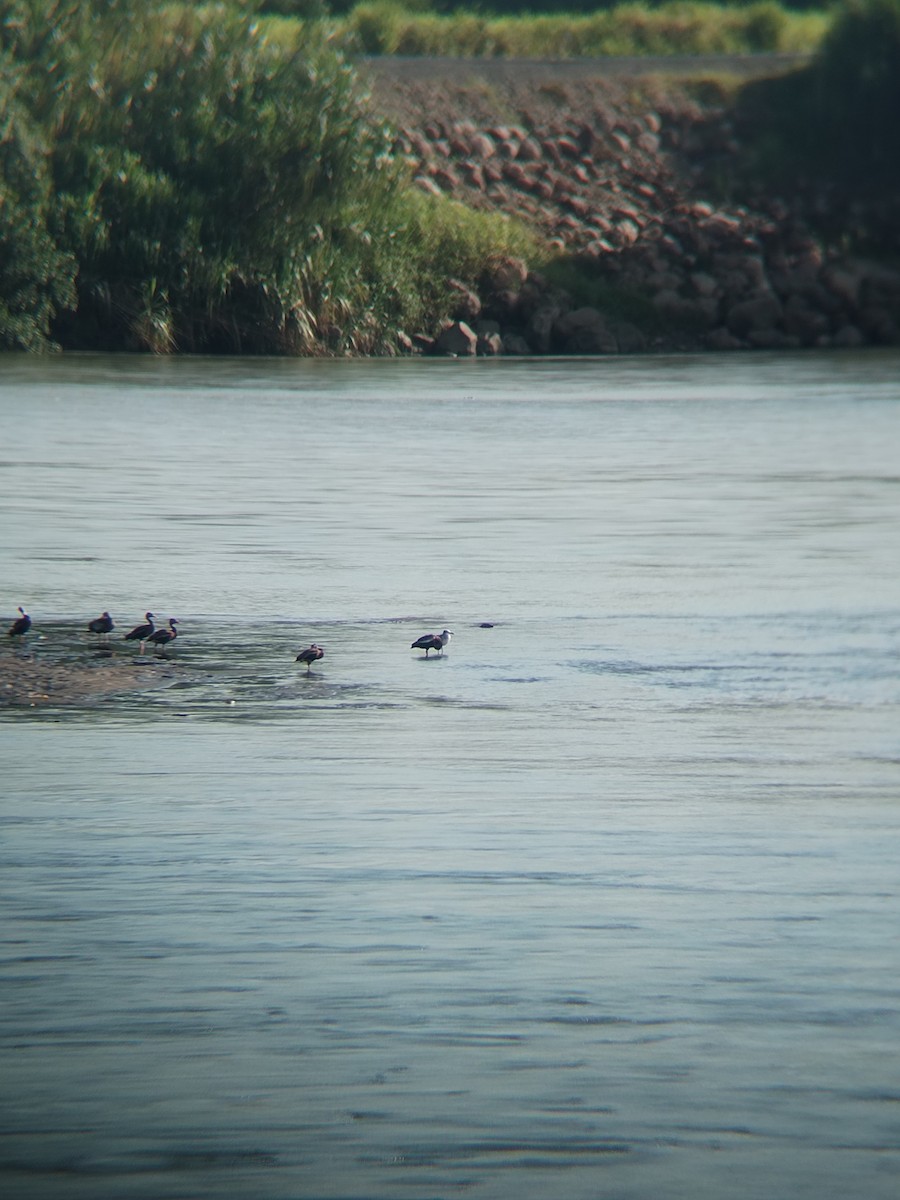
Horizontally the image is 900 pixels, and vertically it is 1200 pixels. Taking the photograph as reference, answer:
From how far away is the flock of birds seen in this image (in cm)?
944

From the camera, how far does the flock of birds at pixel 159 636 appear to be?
372 inches

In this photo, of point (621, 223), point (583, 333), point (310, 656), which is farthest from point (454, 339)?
point (310, 656)

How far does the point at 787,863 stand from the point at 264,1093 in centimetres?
222

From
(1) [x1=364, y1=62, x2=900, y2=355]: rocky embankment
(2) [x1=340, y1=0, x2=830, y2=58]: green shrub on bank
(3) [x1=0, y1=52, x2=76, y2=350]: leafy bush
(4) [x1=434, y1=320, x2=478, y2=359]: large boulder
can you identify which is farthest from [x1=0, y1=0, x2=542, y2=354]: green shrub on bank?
(2) [x1=340, y1=0, x2=830, y2=58]: green shrub on bank

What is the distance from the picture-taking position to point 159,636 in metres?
9.61

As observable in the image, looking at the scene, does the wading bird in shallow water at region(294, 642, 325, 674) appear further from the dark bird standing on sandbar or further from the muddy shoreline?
the dark bird standing on sandbar

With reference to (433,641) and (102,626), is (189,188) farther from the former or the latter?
(433,641)

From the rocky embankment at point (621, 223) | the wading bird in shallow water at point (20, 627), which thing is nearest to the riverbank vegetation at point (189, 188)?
the rocky embankment at point (621, 223)

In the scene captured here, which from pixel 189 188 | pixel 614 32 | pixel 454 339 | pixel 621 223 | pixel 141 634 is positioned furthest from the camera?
pixel 614 32

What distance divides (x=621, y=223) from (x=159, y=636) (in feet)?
114

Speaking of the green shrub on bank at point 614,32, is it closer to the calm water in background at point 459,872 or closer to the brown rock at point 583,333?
the brown rock at point 583,333

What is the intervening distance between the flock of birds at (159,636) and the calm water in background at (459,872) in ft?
0.30

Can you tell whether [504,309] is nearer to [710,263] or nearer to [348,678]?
[710,263]

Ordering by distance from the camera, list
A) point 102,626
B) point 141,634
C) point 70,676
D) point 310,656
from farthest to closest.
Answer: point 102,626 → point 141,634 → point 310,656 → point 70,676
